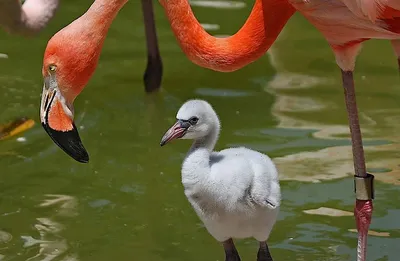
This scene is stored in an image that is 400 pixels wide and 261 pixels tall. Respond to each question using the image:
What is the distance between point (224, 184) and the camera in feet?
14.3

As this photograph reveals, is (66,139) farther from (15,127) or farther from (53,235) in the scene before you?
(15,127)

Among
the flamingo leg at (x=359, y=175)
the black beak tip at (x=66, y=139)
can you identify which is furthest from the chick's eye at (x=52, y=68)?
the flamingo leg at (x=359, y=175)

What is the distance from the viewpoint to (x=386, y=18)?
4348 millimetres

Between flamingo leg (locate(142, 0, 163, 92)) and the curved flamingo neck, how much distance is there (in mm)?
2575

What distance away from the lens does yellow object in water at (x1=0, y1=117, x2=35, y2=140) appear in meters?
6.50

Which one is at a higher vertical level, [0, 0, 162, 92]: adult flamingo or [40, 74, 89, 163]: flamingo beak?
[40, 74, 89, 163]: flamingo beak

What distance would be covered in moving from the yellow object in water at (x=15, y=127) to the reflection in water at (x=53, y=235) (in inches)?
37.9

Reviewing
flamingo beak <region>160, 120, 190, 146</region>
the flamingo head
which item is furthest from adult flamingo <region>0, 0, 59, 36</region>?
flamingo beak <region>160, 120, 190, 146</region>

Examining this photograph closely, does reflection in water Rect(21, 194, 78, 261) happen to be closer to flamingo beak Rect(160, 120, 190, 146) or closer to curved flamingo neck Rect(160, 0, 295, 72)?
flamingo beak Rect(160, 120, 190, 146)

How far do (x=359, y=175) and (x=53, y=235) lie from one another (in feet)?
5.16

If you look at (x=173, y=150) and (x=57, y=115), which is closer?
(x=57, y=115)

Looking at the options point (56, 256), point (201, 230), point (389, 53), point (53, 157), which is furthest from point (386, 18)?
point (389, 53)

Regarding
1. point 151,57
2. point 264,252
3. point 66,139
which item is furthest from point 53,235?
point 151,57

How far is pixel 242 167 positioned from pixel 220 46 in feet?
1.87
